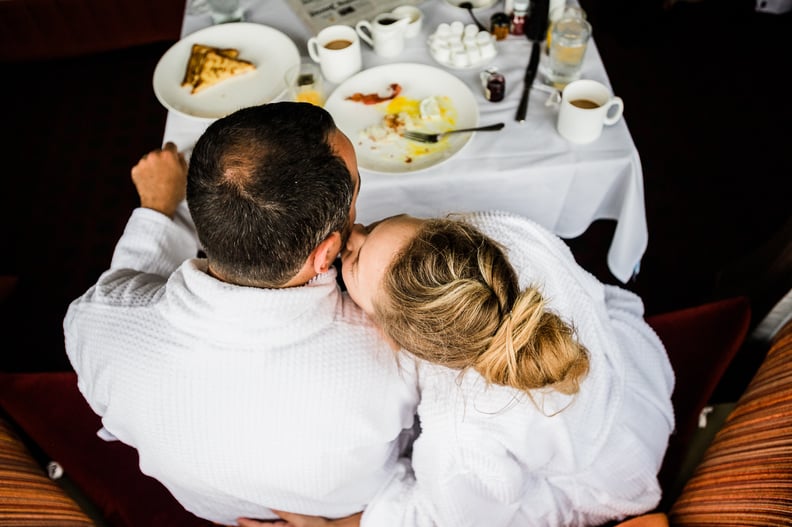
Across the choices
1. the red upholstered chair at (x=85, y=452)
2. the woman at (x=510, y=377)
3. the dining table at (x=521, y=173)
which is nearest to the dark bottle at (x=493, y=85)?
the dining table at (x=521, y=173)

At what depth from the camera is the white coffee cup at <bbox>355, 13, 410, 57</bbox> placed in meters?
1.46

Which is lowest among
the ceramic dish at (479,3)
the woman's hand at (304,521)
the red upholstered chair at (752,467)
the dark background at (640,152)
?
the dark background at (640,152)

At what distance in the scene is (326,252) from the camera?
0.94 m

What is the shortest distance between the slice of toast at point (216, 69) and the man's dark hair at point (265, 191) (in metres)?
0.68

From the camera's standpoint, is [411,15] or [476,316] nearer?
[476,316]

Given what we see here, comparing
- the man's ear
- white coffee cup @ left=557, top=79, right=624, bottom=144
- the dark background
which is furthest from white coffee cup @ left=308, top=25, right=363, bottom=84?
the dark background

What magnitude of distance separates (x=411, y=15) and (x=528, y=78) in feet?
1.33

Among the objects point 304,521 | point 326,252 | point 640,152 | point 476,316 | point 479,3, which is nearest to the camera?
point 476,316

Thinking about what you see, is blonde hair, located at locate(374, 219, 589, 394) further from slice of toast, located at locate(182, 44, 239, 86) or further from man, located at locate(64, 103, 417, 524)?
slice of toast, located at locate(182, 44, 239, 86)

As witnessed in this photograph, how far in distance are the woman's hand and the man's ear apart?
1.67ft

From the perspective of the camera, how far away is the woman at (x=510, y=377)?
32.3 inches

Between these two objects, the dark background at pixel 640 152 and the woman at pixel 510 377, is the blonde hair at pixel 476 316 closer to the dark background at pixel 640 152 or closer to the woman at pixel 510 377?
the woman at pixel 510 377

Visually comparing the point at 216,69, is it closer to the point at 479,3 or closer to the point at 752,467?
the point at 479,3

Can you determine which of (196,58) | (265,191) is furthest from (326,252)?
(196,58)
